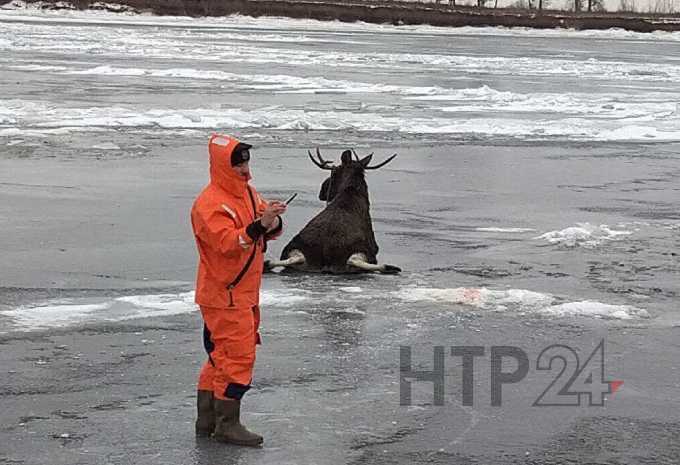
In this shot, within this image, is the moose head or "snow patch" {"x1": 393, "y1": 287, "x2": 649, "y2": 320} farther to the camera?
the moose head

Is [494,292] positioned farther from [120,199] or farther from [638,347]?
[120,199]

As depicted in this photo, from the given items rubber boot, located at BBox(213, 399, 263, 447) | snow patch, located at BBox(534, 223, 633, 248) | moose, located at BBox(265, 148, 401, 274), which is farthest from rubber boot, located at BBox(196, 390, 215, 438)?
snow patch, located at BBox(534, 223, 633, 248)

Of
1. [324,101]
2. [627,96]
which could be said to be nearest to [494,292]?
[324,101]

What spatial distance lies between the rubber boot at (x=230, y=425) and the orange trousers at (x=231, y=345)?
4 centimetres

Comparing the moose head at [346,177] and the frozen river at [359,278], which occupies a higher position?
the moose head at [346,177]

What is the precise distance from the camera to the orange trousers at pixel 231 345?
5746 millimetres

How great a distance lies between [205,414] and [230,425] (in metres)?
0.19

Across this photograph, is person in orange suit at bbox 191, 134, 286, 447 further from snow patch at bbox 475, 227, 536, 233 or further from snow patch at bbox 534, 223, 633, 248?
snow patch at bbox 475, 227, 536, 233

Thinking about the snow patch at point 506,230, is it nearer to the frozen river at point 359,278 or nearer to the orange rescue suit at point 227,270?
the frozen river at point 359,278

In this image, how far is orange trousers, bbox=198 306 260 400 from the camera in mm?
5746

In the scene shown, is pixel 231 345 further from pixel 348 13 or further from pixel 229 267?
pixel 348 13

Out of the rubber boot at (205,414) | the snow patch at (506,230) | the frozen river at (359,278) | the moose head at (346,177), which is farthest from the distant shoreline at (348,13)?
the rubber boot at (205,414)

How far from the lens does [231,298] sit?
574 centimetres

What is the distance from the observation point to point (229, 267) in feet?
18.9
